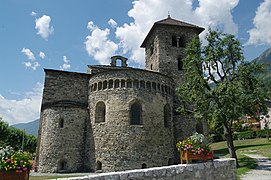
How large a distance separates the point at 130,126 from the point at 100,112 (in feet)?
12.2

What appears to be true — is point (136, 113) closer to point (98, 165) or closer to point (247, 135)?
point (98, 165)

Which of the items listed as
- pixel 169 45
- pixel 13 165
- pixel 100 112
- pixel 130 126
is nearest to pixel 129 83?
pixel 130 126

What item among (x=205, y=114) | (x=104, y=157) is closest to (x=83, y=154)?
(x=104, y=157)

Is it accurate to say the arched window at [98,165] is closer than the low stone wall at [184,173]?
No

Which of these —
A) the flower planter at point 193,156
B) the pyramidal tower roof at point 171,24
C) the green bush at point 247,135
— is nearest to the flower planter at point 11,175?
the flower planter at point 193,156

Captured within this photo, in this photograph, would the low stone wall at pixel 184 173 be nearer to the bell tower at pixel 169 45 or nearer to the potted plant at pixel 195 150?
the potted plant at pixel 195 150

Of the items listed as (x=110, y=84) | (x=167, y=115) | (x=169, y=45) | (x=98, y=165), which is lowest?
(x=98, y=165)

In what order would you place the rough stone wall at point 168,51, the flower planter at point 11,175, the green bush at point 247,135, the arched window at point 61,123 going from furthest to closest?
the green bush at point 247,135
the rough stone wall at point 168,51
the arched window at point 61,123
the flower planter at point 11,175

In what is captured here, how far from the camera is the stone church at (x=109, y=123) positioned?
1917cm

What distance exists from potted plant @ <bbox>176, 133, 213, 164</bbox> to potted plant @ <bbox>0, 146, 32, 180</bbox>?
5109mm

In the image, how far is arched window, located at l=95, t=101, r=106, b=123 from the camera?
69.0ft

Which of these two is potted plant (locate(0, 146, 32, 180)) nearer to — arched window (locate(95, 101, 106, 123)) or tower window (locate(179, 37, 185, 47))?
arched window (locate(95, 101, 106, 123))

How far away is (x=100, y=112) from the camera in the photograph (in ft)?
70.0

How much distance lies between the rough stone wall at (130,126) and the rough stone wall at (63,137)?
119cm
